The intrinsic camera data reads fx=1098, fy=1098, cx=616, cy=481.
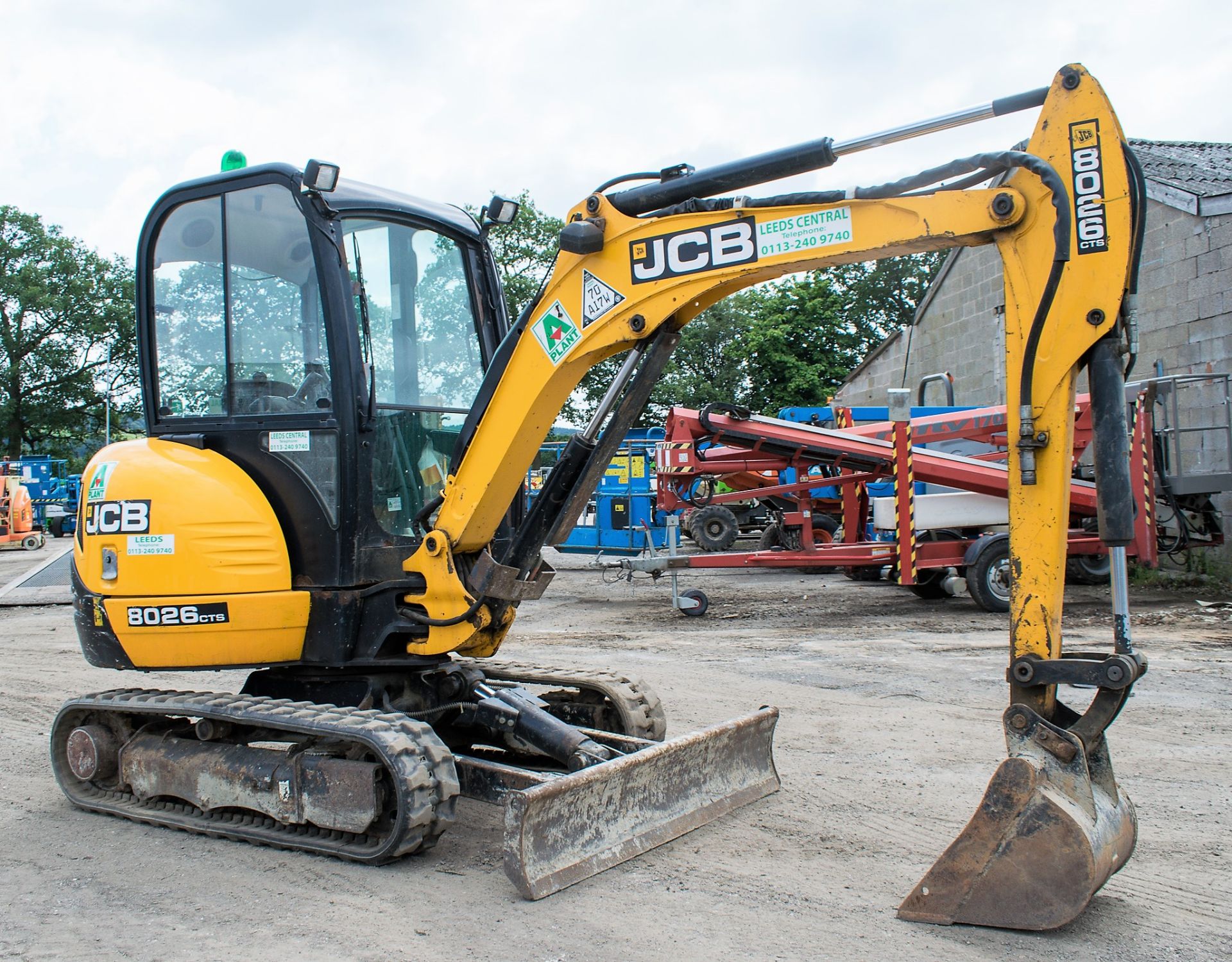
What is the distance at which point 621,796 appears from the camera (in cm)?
423

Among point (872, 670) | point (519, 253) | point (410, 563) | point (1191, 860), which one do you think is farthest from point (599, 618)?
point (519, 253)

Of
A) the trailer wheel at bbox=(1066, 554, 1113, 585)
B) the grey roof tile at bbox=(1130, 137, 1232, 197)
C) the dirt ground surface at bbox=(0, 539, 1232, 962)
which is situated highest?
the grey roof tile at bbox=(1130, 137, 1232, 197)

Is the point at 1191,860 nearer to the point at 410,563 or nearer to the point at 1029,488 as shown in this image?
the point at 1029,488

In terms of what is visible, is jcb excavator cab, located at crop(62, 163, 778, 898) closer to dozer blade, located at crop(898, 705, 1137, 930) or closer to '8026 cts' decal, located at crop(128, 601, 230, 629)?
'8026 cts' decal, located at crop(128, 601, 230, 629)

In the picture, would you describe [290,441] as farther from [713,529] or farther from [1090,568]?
[713,529]

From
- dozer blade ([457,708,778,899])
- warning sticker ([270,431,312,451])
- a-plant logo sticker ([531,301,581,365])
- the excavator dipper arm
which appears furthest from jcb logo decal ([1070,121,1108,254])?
warning sticker ([270,431,312,451])

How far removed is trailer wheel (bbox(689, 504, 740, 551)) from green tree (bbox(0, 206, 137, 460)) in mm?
33668

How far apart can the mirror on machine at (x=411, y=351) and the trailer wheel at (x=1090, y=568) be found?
842cm

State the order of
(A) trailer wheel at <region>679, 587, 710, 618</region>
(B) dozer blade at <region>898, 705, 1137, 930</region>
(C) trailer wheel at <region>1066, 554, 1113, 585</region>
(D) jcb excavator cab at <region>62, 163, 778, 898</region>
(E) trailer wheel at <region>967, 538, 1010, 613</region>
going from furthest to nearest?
1. (C) trailer wheel at <region>1066, 554, 1113, 585</region>
2. (A) trailer wheel at <region>679, 587, 710, 618</region>
3. (E) trailer wheel at <region>967, 538, 1010, 613</region>
4. (D) jcb excavator cab at <region>62, 163, 778, 898</region>
5. (B) dozer blade at <region>898, 705, 1137, 930</region>

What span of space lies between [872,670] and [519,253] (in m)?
28.5

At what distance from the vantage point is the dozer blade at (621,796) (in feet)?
12.6

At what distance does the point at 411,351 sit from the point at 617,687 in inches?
73.6

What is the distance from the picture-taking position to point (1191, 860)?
4051 mm

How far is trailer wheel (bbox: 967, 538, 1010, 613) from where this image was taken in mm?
10641
